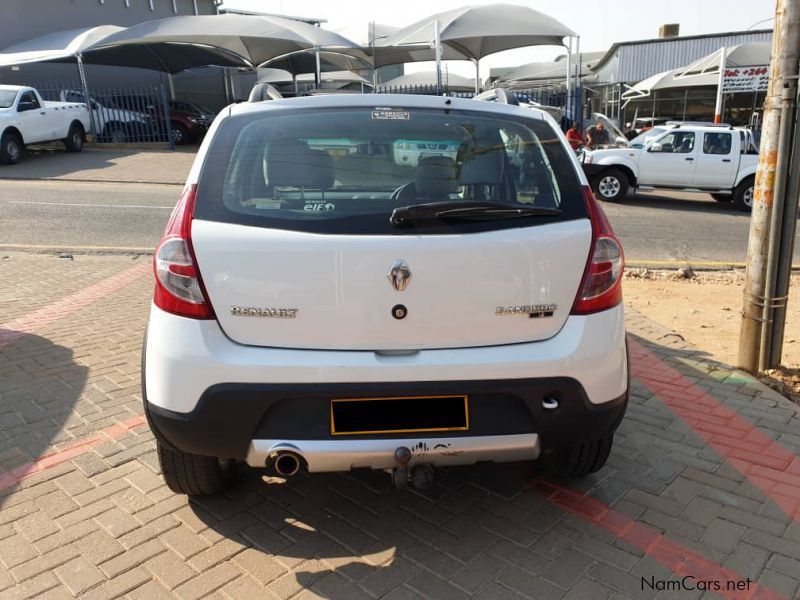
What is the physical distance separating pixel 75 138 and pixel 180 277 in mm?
A: 19570

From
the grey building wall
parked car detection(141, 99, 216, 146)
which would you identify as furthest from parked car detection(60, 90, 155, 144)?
the grey building wall

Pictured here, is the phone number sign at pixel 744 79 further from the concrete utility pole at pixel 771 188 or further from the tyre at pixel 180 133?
the concrete utility pole at pixel 771 188

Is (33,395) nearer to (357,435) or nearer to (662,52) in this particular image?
(357,435)

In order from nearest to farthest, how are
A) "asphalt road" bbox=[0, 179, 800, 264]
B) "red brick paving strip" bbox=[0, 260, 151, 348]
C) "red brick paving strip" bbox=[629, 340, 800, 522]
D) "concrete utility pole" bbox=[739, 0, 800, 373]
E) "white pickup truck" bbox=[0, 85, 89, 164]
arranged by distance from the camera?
"red brick paving strip" bbox=[629, 340, 800, 522] < "concrete utility pole" bbox=[739, 0, 800, 373] < "red brick paving strip" bbox=[0, 260, 151, 348] < "asphalt road" bbox=[0, 179, 800, 264] < "white pickup truck" bbox=[0, 85, 89, 164]

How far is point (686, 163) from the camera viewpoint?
1430 cm

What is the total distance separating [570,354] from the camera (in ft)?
8.20

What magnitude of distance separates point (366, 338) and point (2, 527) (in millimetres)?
1786

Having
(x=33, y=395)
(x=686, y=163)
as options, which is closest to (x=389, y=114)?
(x=33, y=395)

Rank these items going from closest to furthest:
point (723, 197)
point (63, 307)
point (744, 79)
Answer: point (63, 307), point (723, 197), point (744, 79)

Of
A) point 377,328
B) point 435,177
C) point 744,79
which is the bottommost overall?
point 377,328

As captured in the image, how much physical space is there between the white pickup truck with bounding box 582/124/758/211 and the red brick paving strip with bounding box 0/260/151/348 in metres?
9.97

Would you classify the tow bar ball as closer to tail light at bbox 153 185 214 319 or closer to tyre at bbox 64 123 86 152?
tail light at bbox 153 185 214 319

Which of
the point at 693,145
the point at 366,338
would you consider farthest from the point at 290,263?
the point at 693,145

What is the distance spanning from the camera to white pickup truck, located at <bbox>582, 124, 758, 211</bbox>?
14.1m
